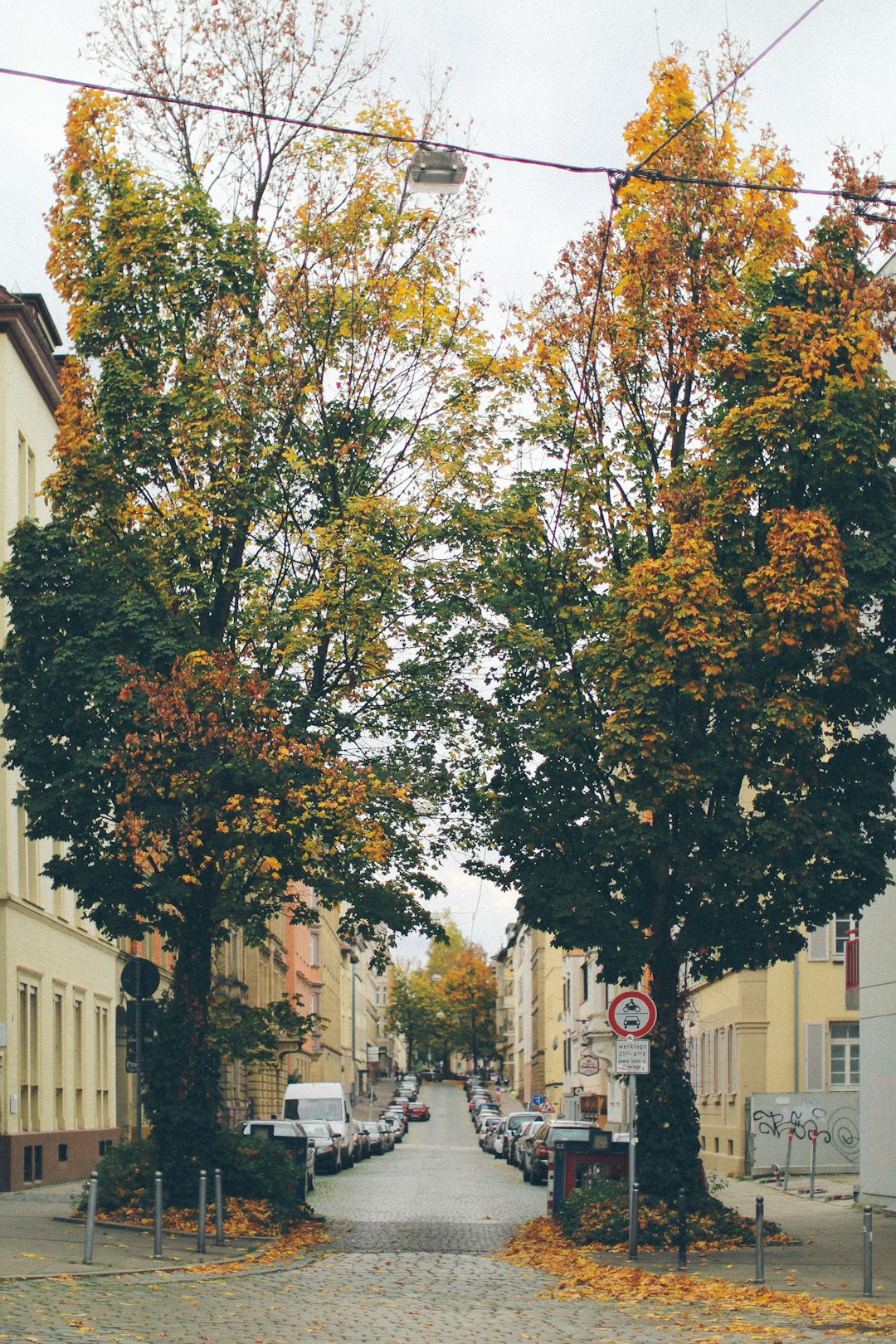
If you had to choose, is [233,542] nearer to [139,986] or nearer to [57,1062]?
[139,986]

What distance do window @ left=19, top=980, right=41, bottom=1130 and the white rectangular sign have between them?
16.9 meters

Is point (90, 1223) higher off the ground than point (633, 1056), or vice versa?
point (633, 1056)

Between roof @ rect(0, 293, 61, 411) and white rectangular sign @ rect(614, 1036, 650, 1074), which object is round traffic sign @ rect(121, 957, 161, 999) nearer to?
white rectangular sign @ rect(614, 1036, 650, 1074)

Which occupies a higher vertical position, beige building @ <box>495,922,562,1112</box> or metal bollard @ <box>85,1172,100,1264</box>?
metal bollard @ <box>85,1172,100,1264</box>

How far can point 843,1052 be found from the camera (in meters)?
42.2

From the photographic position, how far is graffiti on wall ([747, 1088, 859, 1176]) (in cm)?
3906

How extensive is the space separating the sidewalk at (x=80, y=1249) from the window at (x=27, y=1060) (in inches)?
408

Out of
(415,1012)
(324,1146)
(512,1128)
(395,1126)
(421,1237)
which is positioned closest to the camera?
(421,1237)

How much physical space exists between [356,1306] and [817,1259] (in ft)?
21.8

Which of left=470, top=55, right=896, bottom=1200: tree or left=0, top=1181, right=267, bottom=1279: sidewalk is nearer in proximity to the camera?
left=0, top=1181, right=267, bottom=1279: sidewalk

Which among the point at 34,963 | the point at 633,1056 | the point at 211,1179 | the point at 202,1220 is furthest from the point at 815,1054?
the point at 202,1220

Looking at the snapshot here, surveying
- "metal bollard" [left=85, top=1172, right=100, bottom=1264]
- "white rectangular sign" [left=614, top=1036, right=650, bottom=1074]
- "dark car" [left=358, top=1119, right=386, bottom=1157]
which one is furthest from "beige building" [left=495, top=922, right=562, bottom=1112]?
"metal bollard" [left=85, top=1172, right=100, bottom=1264]

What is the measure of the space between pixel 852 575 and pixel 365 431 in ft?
22.4

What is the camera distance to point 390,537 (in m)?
23.1
